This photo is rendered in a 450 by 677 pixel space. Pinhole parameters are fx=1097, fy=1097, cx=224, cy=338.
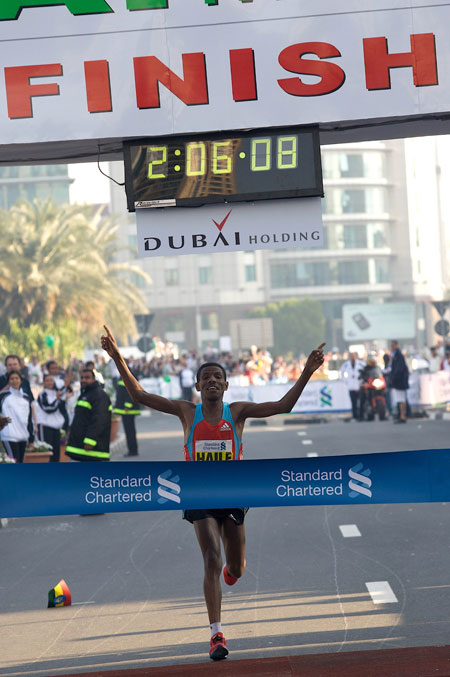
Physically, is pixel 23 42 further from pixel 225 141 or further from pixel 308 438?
pixel 308 438

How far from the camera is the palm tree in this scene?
47000 millimetres

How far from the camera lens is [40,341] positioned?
45.9 m

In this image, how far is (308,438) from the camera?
2345 cm

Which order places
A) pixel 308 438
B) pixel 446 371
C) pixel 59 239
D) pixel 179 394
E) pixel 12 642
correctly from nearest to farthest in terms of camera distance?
pixel 12 642 → pixel 308 438 → pixel 446 371 → pixel 179 394 → pixel 59 239

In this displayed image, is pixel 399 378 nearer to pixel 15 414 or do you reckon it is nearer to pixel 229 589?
pixel 15 414

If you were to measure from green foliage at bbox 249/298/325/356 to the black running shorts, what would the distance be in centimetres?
10365

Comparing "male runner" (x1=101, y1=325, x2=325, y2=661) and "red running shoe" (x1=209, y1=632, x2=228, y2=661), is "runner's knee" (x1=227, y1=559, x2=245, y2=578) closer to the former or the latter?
"male runner" (x1=101, y1=325, x2=325, y2=661)

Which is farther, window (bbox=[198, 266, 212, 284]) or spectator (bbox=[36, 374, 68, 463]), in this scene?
window (bbox=[198, 266, 212, 284])

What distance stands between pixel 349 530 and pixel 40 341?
3538 cm

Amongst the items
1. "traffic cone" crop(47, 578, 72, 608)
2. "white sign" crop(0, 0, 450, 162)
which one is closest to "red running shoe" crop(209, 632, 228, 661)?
"traffic cone" crop(47, 578, 72, 608)

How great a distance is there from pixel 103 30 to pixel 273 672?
15.9ft

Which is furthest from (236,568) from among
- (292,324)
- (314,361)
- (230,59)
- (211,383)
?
(292,324)

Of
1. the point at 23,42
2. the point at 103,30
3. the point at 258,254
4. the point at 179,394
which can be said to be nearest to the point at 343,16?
the point at 103,30

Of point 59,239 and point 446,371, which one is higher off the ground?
point 59,239
